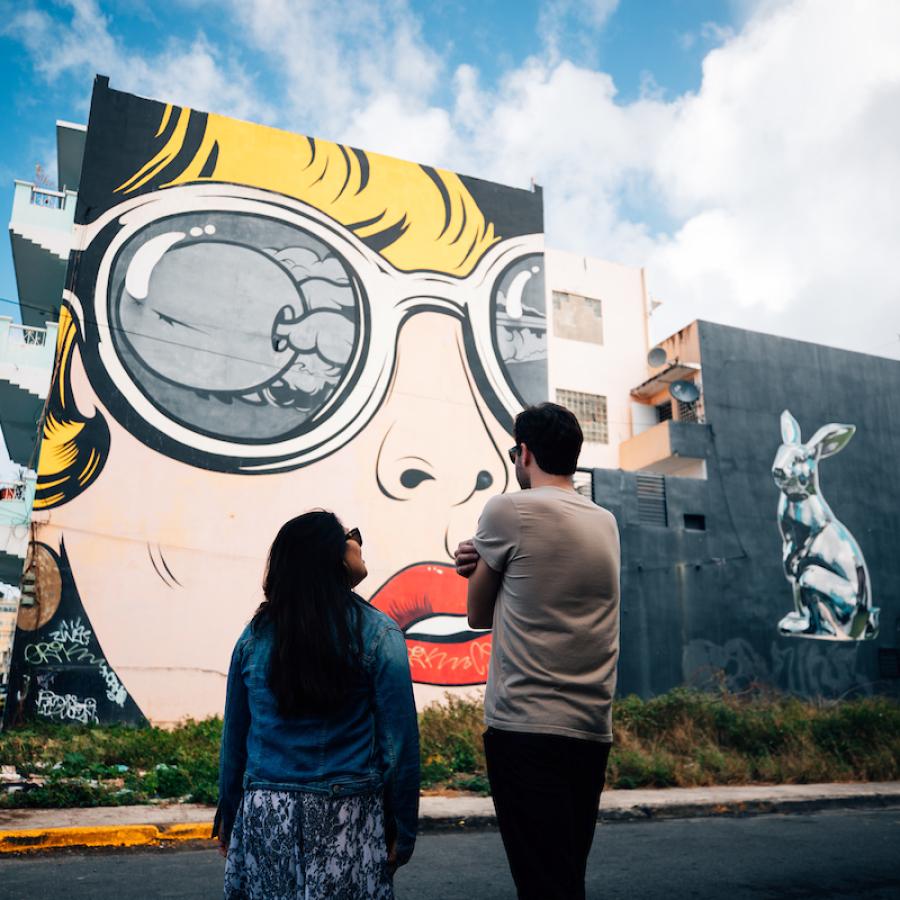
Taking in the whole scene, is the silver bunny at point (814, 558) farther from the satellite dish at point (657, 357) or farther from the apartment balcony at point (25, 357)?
the apartment balcony at point (25, 357)

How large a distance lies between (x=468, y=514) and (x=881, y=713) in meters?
6.68

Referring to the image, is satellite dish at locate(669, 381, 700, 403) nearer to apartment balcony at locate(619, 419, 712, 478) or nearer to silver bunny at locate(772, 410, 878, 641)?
apartment balcony at locate(619, 419, 712, 478)

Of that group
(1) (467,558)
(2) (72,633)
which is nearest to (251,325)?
(2) (72,633)

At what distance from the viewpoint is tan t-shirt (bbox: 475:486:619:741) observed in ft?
6.98

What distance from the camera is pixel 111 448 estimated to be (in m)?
11.2

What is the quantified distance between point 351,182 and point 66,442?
6.54 m

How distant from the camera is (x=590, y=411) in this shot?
21188 millimetres

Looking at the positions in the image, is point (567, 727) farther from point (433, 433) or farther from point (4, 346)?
point (4, 346)

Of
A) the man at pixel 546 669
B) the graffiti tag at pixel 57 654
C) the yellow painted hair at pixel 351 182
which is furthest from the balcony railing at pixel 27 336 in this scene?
the man at pixel 546 669

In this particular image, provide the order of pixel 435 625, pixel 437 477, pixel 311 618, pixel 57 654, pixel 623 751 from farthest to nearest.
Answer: pixel 437 477
pixel 435 625
pixel 57 654
pixel 623 751
pixel 311 618

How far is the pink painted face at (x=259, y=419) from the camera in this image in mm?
11000

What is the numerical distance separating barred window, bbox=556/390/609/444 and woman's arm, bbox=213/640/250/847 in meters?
19.0

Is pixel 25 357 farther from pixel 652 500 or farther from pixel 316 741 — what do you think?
pixel 316 741

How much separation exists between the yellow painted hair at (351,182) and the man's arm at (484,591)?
11.9 metres
